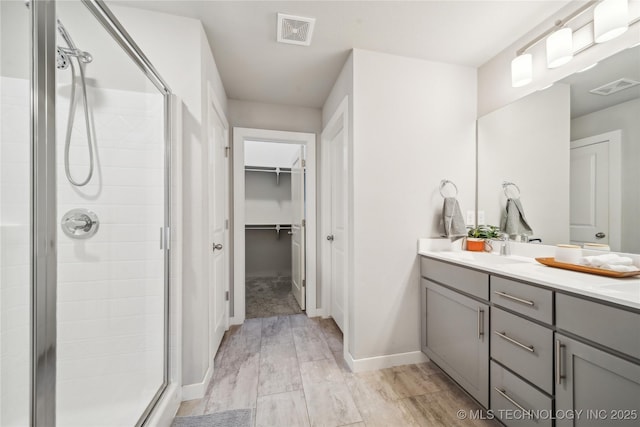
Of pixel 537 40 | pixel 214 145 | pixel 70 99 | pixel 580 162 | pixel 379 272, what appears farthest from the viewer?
pixel 214 145

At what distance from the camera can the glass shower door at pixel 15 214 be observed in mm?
731

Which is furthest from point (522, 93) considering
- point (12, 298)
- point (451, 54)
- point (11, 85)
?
point (12, 298)

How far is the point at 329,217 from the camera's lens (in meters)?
2.63

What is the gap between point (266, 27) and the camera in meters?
1.60

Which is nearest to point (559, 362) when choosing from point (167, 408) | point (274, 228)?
point (167, 408)

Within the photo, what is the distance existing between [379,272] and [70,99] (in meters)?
2.00

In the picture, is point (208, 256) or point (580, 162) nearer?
point (580, 162)

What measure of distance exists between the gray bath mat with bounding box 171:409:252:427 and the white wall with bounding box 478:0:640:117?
2.71m

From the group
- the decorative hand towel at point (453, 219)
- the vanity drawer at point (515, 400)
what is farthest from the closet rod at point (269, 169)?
the vanity drawer at point (515, 400)

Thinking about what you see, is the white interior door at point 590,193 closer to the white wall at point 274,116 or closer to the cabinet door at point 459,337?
the cabinet door at point 459,337

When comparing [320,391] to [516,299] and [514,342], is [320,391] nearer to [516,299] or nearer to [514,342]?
[514,342]

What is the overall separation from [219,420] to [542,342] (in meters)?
1.64

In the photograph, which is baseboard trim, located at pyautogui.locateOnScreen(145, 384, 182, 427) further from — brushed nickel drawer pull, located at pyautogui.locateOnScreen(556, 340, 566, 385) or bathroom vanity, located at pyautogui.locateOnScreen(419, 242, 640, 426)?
brushed nickel drawer pull, located at pyautogui.locateOnScreen(556, 340, 566, 385)

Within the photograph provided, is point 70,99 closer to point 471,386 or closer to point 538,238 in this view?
point 471,386
